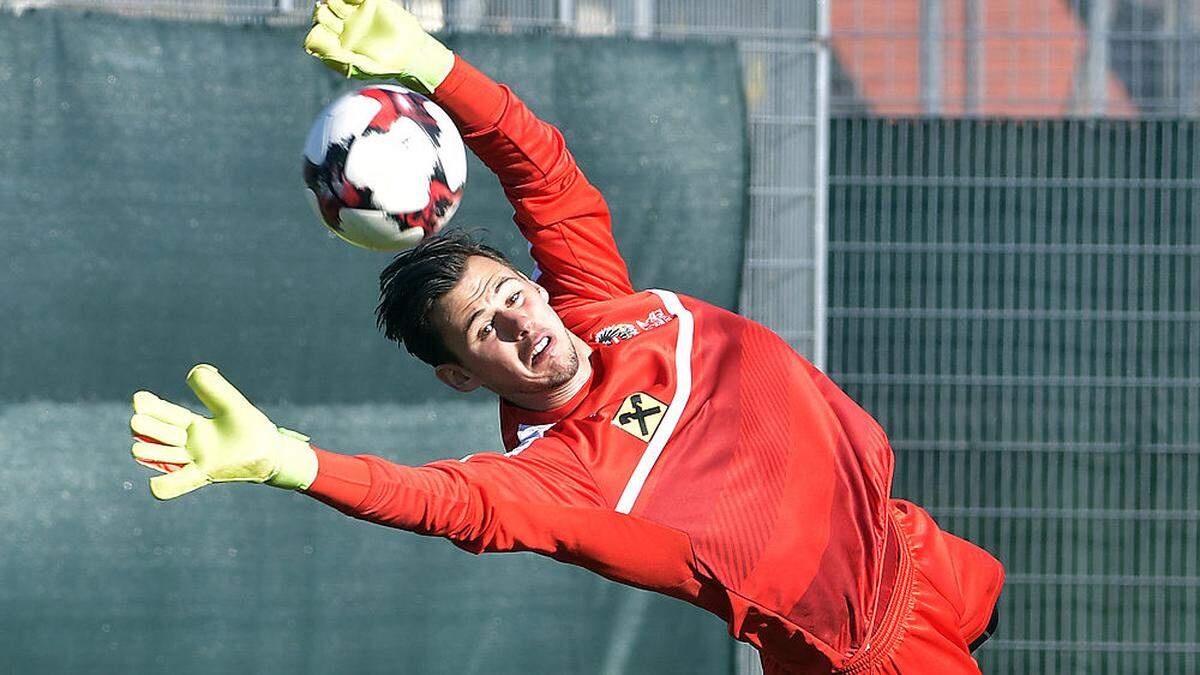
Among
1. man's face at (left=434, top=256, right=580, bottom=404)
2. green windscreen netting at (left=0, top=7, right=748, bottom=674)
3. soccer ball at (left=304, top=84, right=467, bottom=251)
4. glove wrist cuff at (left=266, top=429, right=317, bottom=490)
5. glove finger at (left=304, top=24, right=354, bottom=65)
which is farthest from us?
green windscreen netting at (left=0, top=7, right=748, bottom=674)

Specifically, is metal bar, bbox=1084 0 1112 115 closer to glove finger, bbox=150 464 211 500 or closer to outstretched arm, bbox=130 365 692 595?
outstretched arm, bbox=130 365 692 595

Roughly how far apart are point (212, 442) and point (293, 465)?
0.44 feet

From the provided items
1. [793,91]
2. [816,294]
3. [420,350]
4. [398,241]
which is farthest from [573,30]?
[420,350]

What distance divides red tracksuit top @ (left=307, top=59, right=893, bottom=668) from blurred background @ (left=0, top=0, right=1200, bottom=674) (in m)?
1.96

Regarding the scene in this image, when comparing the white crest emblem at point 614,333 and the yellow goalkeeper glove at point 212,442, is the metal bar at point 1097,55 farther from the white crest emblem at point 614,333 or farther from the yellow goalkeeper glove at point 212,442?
the yellow goalkeeper glove at point 212,442

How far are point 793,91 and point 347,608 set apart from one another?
2.40m

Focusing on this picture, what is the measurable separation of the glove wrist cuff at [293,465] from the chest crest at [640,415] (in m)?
0.69

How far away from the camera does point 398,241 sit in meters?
3.37

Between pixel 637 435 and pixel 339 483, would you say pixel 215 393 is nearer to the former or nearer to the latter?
pixel 339 483

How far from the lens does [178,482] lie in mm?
2295

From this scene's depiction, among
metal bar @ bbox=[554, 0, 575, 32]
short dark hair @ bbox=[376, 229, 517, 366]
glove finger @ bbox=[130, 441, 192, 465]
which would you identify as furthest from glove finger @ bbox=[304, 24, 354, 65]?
metal bar @ bbox=[554, 0, 575, 32]

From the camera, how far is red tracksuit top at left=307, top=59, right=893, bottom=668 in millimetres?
2781

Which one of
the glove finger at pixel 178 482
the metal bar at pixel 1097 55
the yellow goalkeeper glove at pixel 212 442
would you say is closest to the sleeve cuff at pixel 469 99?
the yellow goalkeeper glove at pixel 212 442

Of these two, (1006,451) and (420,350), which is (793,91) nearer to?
(1006,451)
